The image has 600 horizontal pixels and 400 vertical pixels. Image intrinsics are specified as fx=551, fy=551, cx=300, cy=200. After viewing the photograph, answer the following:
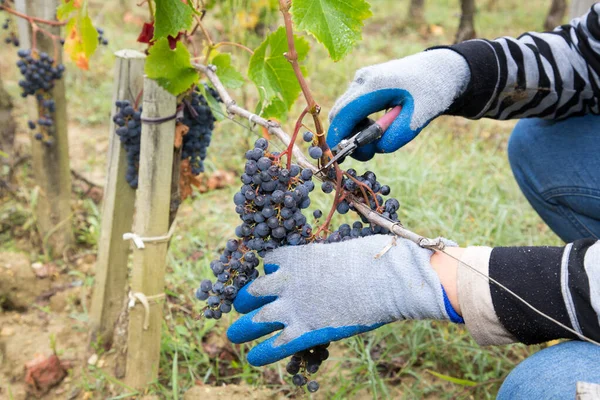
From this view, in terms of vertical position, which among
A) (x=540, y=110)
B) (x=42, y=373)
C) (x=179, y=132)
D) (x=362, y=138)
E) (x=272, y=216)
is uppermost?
(x=540, y=110)

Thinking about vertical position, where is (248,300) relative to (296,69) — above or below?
below

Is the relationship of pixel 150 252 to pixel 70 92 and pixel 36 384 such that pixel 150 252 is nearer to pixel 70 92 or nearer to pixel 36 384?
pixel 36 384

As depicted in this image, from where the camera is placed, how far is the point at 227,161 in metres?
3.54

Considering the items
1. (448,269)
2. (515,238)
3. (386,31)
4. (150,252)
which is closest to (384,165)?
(515,238)

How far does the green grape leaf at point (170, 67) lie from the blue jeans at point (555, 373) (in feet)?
3.68

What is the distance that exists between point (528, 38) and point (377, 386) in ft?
4.08

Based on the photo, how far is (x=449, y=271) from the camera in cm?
121

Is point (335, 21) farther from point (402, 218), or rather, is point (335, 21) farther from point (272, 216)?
point (402, 218)

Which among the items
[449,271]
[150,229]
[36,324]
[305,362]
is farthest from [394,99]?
[36,324]

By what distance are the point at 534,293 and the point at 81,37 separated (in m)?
1.52

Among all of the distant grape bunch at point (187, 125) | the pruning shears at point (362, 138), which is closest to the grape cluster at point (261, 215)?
the pruning shears at point (362, 138)

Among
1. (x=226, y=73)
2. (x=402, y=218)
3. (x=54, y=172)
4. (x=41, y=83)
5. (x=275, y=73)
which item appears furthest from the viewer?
(x=402, y=218)

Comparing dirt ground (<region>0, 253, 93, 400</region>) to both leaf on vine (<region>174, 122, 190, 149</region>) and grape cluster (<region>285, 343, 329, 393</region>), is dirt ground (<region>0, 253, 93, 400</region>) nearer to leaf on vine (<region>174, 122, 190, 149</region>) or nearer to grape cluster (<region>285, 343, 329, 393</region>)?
leaf on vine (<region>174, 122, 190, 149</region>)

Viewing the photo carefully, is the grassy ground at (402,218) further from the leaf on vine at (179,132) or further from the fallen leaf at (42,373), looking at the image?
the leaf on vine at (179,132)
